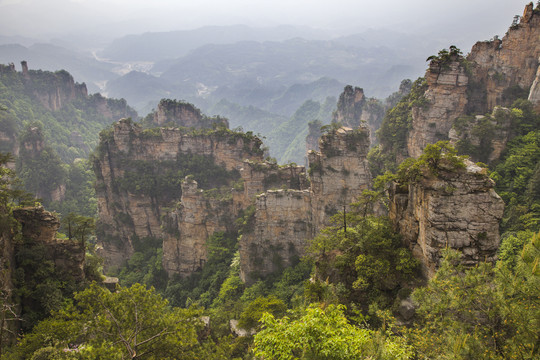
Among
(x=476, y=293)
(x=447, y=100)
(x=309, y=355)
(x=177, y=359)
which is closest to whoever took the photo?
(x=309, y=355)

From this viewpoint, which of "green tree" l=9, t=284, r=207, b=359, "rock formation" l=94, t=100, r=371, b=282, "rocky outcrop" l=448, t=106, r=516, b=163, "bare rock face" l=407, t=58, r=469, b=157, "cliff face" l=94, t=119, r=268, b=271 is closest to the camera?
"green tree" l=9, t=284, r=207, b=359

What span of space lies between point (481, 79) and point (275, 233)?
25797 mm

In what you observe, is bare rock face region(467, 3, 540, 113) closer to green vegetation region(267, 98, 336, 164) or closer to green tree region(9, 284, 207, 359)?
green tree region(9, 284, 207, 359)

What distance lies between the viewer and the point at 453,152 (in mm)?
15062

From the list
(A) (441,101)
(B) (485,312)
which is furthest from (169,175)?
(B) (485,312)

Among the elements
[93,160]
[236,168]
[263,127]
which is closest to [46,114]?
[93,160]

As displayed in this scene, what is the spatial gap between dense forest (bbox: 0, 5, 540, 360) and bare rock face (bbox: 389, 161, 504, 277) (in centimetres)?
24

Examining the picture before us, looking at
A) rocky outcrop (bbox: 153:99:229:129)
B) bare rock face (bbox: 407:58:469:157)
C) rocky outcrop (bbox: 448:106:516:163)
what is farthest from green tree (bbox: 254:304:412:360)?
rocky outcrop (bbox: 153:99:229:129)

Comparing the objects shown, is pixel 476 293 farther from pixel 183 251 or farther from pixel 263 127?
pixel 263 127

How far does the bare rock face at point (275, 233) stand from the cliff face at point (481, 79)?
15727 mm

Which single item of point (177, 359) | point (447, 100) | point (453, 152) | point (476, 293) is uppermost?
point (447, 100)

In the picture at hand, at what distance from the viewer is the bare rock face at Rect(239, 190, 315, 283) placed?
103 ft

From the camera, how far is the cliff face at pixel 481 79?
1260 inches

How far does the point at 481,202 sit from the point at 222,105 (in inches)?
5816
